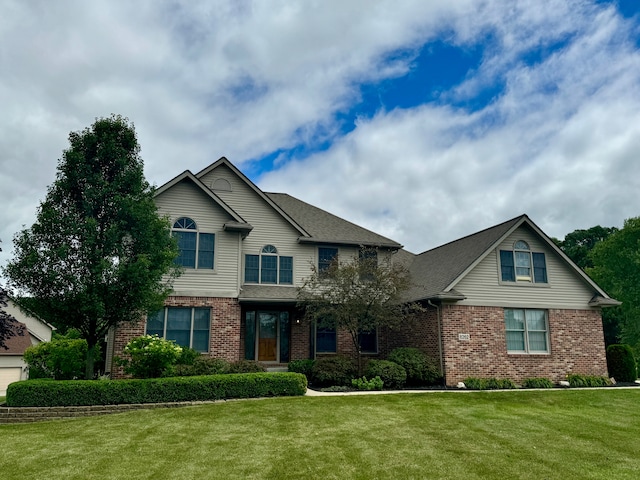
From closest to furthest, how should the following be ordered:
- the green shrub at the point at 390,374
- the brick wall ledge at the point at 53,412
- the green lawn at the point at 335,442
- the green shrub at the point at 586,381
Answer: the green lawn at the point at 335,442, the brick wall ledge at the point at 53,412, the green shrub at the point at 390,374, the green shrub at the point at 586,381

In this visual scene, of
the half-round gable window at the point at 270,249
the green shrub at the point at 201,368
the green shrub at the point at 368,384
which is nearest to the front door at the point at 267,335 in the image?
the half-round gable window at the point at 270,249

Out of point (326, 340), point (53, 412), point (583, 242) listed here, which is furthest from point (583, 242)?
point (53, 412)

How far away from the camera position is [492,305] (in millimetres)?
19750

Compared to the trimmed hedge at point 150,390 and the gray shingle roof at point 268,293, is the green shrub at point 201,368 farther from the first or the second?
the gray shingle roof at point 268,293

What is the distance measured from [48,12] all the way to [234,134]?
27.5 ft

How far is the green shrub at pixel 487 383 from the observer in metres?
17.9

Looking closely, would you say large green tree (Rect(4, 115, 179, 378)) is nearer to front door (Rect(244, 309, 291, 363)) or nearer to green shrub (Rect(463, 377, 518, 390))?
front door (Rect(244, 309, 291, 363))

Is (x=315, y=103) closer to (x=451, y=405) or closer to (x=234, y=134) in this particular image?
(x=234, y=134)

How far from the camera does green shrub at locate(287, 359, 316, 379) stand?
62.3ft

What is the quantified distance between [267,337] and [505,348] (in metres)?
9.75

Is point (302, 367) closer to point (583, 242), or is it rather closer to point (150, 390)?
point (150, 390)

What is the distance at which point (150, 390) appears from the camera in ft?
45.0

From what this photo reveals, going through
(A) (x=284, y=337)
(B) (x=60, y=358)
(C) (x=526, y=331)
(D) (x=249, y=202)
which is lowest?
(B) (x=60, y=358)

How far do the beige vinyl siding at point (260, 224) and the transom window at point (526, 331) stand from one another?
28.9 ft
